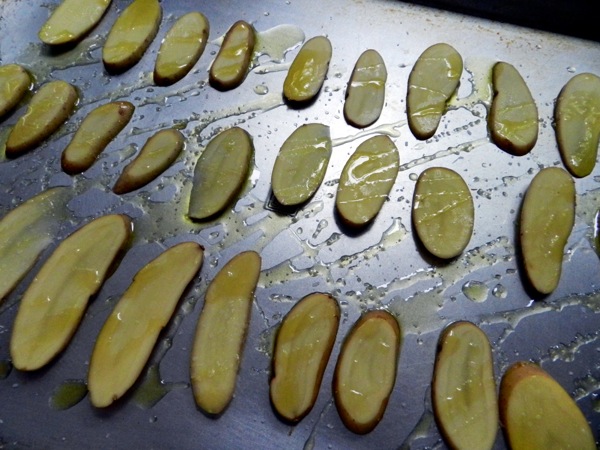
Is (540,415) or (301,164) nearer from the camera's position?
(540,415)

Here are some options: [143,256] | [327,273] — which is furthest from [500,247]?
[143,256]

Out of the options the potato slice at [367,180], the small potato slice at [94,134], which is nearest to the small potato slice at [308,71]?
the potato slice at [367,180]

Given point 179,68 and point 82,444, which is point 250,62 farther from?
point 82,444

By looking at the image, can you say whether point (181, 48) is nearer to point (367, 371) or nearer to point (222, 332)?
point (222, 332)

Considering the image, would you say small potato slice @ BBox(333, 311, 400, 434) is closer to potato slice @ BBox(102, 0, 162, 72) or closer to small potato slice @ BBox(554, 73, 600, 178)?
small potato slice @ BBox(554, 73, 600, 178)

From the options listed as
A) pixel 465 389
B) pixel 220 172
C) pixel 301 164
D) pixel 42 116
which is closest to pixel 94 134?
pixel 42 116

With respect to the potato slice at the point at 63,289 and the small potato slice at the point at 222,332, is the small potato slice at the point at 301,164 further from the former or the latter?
the potato slice at the point at 63,289

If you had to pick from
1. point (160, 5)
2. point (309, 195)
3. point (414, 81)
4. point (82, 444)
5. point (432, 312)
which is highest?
point (160, 5)
